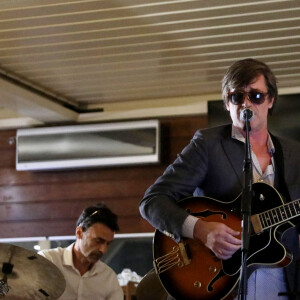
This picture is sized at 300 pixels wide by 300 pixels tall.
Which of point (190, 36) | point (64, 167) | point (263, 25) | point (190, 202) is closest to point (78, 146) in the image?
point (64, 167)

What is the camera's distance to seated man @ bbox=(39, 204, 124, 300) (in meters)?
4.09

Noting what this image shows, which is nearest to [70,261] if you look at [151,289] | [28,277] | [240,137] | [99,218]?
[99,218]

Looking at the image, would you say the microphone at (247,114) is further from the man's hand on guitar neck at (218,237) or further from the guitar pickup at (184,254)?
the guitar pickup at (184,254)

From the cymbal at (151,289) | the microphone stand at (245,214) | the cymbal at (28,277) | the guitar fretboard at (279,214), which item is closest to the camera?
the microphone stand at (245,214)

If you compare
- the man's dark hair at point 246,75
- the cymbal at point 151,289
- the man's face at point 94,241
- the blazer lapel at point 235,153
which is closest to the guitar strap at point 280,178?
the blazer lapel at point 235,153

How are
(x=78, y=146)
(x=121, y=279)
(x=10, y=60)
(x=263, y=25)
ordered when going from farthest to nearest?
(x=78, y=146) → (x=121, y=279) → (x=10, y=60) → (x=263, y=25)

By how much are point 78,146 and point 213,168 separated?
11.9ft

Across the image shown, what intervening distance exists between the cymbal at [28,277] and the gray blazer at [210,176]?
980mm

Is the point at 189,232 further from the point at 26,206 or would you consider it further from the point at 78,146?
the point at 26,206

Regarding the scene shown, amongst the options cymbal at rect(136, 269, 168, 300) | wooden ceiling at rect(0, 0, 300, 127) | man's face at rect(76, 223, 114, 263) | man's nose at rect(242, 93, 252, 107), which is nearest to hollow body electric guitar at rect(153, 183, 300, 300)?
man's nose at rect(242, 93, 252, 107)

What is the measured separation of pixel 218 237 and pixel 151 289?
1522 mm

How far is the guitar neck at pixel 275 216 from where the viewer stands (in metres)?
2.32

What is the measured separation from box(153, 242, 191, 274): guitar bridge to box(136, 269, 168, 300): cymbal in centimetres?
118

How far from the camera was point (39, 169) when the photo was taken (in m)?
6.14
